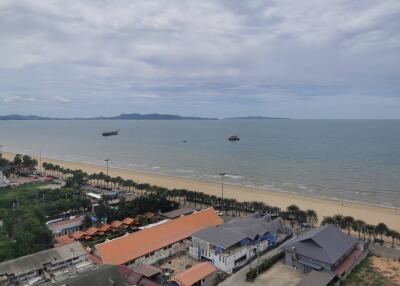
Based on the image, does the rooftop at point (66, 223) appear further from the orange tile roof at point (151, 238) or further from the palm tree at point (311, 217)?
the palm tree at point (311, 217)

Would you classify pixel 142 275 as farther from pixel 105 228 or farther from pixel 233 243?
pixel 105 228

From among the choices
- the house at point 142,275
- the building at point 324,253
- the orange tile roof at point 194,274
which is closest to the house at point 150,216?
A: the house at point 142,275

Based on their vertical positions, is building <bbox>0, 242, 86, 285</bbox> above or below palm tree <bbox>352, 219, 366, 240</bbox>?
above

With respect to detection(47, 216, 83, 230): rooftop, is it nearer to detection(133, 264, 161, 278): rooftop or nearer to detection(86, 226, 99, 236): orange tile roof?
detection(86, 226, 99, 236): orange tile roof

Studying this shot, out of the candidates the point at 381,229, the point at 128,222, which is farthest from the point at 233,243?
the point at 381,229

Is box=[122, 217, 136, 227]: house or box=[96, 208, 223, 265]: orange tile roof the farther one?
box=[122, 217, 136, 227]: house

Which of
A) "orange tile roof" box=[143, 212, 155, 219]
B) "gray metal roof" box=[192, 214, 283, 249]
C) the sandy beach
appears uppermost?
"gray metal roof" box=[192, 214, 283, 249]

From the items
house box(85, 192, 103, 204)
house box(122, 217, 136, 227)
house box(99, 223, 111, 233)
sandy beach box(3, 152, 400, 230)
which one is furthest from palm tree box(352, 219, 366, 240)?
house box(85, 192, 103, 204)
